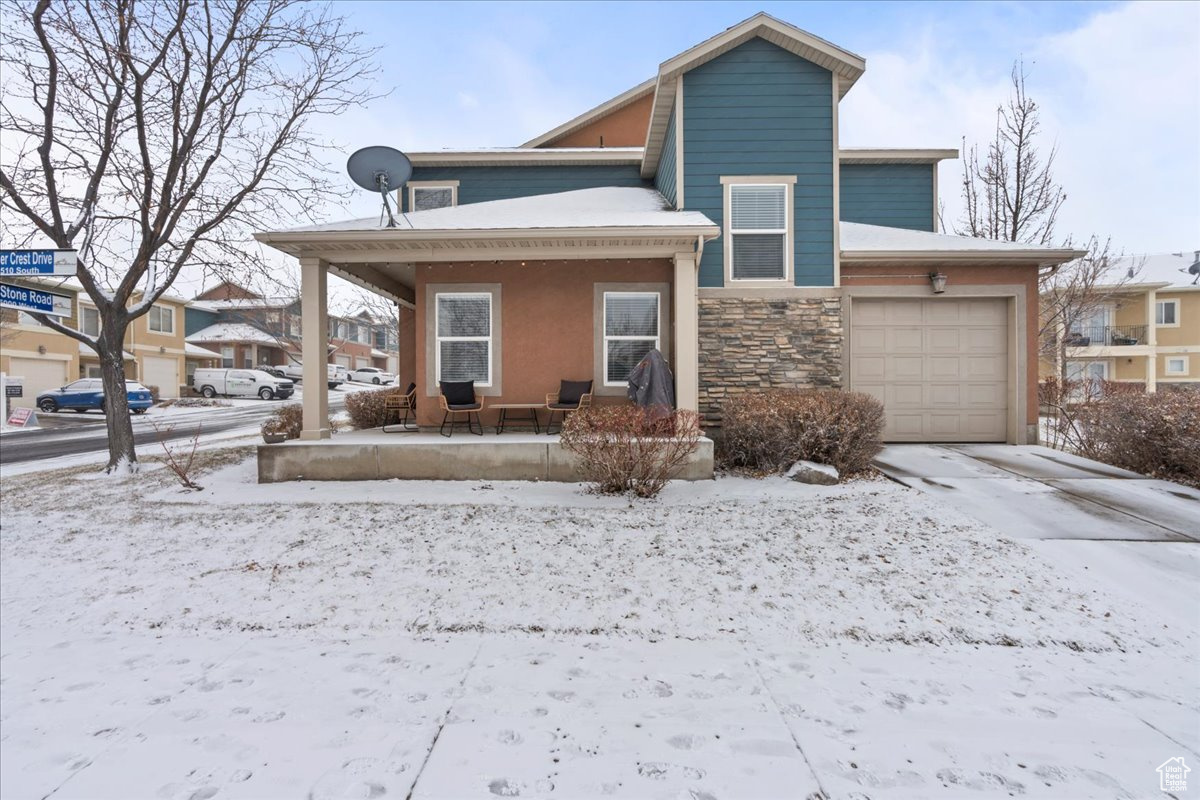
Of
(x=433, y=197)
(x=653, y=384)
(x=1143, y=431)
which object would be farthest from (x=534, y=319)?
(x=1143, y=431)

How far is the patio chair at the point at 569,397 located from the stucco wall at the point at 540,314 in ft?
0.69

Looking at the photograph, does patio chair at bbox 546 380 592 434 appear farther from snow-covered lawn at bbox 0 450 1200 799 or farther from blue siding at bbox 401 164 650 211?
blue siding at bbox 401 164 650 211

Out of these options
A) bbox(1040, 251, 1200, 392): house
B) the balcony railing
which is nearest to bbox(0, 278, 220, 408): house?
the balcony railing

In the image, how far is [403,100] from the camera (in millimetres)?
9656

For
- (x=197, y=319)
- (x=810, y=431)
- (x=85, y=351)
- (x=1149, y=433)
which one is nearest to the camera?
(x=1149, y=433)

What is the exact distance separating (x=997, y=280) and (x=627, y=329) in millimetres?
6200

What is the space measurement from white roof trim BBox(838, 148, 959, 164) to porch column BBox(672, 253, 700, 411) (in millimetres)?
6497

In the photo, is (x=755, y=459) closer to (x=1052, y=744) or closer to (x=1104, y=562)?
(x=1104, y=562)

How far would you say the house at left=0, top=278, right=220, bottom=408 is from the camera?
2027 centimetres

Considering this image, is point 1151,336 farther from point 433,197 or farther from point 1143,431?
point 433,197

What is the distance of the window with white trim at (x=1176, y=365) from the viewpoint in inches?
868

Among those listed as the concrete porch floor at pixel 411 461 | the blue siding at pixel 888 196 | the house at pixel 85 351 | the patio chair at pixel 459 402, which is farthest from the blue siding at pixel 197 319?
the blue siding at pixel 888 196

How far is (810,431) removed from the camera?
21.3 feet

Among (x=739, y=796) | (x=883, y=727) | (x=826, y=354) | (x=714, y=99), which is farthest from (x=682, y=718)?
(x=714, y=99)
